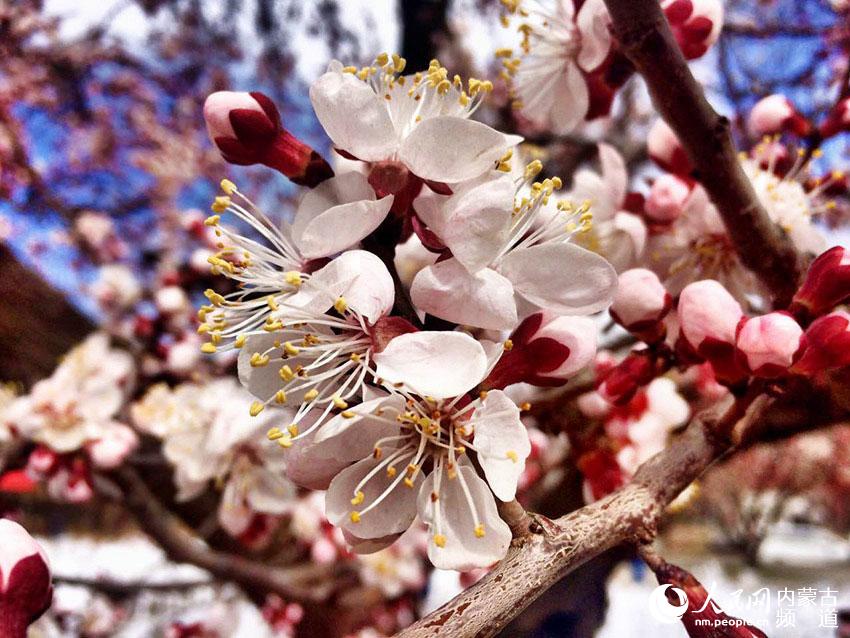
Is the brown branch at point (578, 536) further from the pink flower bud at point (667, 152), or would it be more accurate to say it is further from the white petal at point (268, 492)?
the white petal at point (268, 492)

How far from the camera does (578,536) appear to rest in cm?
32

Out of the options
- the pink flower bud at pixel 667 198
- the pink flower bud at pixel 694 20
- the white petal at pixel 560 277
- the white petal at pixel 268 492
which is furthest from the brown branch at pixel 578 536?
the white petal at pixel 268 492

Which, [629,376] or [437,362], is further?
[629,376]

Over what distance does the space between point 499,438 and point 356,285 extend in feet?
0.36

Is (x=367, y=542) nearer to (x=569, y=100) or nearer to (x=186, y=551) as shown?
(x=569, y=100)

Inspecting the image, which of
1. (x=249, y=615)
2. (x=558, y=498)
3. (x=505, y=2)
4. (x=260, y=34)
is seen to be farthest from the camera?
(x=260, y=34)

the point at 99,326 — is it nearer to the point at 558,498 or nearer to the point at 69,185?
the point at 558,498

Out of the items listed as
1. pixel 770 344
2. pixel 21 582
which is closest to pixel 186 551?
pixel 21 582

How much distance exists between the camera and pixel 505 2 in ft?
1.76

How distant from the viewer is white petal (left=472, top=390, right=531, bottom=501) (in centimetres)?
32

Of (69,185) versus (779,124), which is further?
(69,185)

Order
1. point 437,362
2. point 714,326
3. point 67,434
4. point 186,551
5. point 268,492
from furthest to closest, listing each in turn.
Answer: point 186,551
point 67,434
point 268,492
point 714,326
point 437,362

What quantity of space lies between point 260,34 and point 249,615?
92.8 inches

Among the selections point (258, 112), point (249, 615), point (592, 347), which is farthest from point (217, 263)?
point (249, 615)
